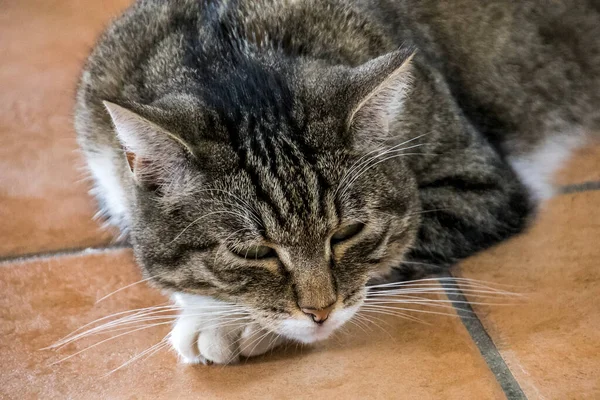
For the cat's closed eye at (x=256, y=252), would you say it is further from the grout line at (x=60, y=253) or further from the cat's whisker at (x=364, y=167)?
the grout line at (x=60, y=253)

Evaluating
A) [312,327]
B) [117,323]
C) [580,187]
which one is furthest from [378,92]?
[580,187]

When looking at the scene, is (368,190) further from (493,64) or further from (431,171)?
(493,64)

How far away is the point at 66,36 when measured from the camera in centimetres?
222

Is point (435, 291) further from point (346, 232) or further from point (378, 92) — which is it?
point (378, 92)

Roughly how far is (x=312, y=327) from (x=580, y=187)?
76cm

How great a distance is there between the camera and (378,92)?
90 centimetres

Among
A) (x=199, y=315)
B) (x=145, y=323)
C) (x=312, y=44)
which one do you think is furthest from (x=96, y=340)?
(x=312, y=44)

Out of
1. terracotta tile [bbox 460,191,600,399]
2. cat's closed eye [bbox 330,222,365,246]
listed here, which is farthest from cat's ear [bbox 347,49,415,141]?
terracotta tile [bbox 460,191,600,399]

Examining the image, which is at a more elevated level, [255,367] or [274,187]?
[274,187]

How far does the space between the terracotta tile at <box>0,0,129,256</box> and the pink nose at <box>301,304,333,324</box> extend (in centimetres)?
59

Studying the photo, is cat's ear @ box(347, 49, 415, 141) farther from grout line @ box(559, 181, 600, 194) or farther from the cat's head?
grout line @ box(559, 181, 600, 194)

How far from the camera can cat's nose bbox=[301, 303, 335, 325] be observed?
35.9 inches

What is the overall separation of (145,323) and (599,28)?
1.26 m

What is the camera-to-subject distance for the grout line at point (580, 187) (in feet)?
4.44
